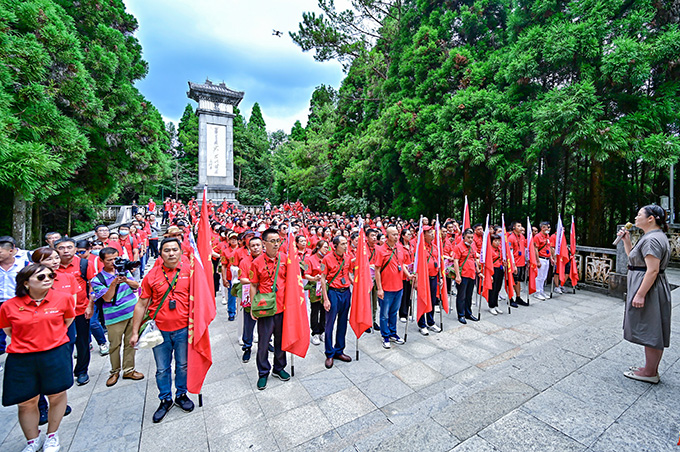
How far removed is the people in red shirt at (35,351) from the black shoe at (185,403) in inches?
38.0

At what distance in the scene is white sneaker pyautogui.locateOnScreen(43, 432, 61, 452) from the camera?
2650 millimetres

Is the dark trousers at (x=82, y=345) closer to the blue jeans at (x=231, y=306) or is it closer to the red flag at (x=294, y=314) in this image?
the red flag at (x=294, y=314)

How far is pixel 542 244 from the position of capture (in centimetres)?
784

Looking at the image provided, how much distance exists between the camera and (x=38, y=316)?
2.59 metres

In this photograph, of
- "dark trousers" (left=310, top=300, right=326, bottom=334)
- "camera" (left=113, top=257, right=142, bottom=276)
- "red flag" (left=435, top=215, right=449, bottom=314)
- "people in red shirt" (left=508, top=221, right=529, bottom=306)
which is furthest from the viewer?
"people in red shirt" (left=508, top=221, right=529, bottom=306)

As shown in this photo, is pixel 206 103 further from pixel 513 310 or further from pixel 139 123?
pixel 513 310

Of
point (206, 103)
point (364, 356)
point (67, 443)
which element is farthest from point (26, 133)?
point (206, 103)

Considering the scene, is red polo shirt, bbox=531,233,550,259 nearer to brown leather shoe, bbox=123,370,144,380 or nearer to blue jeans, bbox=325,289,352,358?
blue jeans, bbox=325,289,352,358

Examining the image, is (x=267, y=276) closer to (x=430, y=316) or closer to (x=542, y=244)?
(x=430, y=316)

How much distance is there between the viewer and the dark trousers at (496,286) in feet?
21.9

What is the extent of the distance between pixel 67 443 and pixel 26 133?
7.44 metres

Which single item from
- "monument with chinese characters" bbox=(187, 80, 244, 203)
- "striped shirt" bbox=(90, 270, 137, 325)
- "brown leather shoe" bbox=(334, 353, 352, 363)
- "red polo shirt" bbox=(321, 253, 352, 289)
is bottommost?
"brown leather shoe" bbox=(334, 353, 352, 363)

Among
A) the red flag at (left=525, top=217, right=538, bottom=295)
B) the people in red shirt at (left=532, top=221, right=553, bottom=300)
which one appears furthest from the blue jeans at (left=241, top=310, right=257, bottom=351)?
the people in red shirt at (left=532, top=221, right=553, bottom=300)

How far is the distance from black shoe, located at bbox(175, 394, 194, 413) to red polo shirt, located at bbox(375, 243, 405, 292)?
9.49 ft
